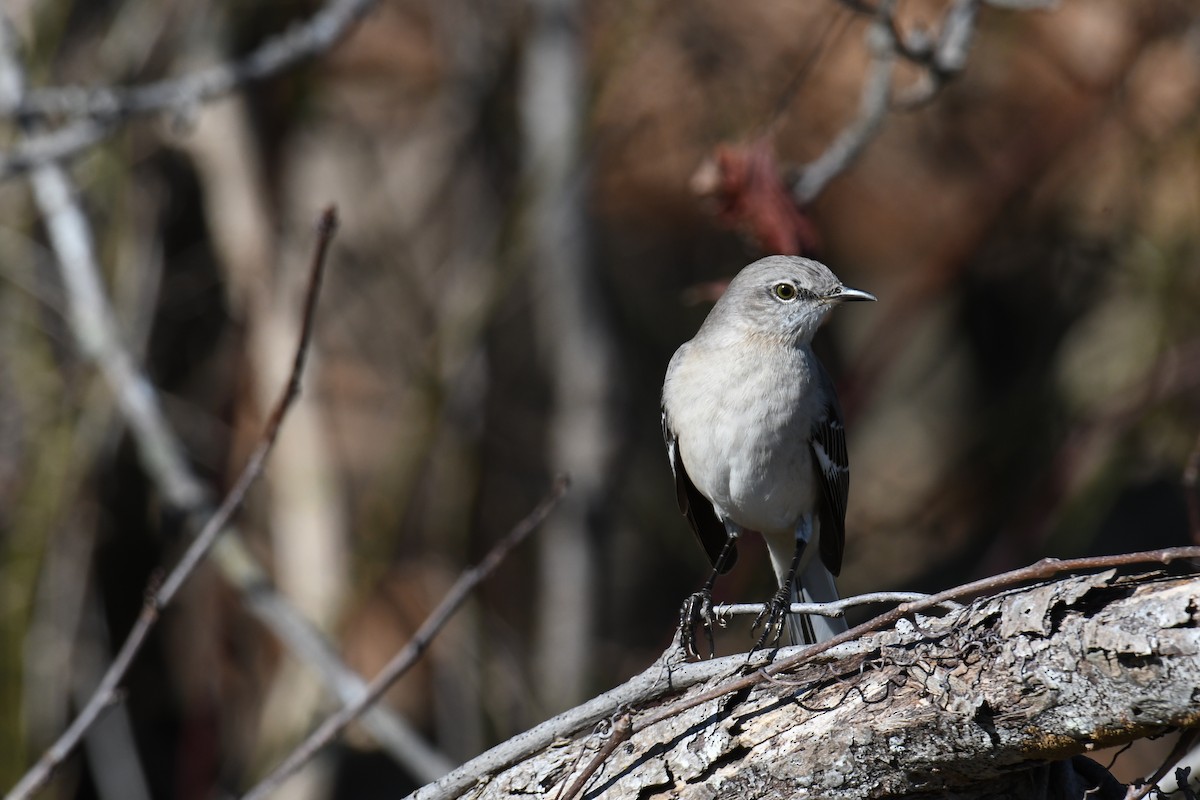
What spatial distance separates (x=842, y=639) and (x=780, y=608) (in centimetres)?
151

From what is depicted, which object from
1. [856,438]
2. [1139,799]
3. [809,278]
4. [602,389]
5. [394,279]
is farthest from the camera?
[856,438]

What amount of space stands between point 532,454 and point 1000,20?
4158 millimetres

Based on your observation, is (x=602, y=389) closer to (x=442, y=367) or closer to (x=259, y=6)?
(x=442, y=367)

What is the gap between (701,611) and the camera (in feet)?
12.1

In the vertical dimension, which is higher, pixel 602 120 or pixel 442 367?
pixel 602 120

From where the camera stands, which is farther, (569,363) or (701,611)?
(569,363)

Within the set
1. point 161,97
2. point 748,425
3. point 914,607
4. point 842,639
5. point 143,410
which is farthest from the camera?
point 143,410

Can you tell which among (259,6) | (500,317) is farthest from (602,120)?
(259,6)

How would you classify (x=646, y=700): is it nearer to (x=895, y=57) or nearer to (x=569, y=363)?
(x=895, y=57)

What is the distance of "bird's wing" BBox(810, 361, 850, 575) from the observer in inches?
166

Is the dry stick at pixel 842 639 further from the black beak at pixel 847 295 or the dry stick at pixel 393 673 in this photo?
the black beak at pixel 847 295

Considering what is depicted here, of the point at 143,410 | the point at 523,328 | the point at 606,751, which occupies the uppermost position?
the point at 523,328

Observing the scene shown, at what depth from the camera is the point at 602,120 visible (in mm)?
7258

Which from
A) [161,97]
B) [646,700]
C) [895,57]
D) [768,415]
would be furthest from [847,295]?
[161,97]
